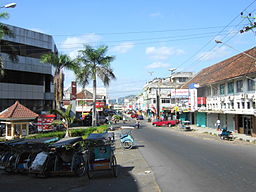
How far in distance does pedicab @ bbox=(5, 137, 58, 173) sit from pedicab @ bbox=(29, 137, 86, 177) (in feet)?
1.80

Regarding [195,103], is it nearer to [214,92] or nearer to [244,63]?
[214,92]

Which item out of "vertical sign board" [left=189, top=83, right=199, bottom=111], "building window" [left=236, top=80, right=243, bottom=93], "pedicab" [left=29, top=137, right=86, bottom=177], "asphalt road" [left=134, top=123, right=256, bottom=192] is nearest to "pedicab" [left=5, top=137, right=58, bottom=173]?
"pedicab" [left=29, top=137, right=86, bottom=177]

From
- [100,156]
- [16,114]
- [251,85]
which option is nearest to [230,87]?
[251,85]

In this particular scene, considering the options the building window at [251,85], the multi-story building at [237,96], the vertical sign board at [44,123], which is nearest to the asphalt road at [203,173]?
the multi-story building at [237,96]

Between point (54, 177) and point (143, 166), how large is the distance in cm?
391

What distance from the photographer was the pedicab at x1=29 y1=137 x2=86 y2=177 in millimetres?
9609

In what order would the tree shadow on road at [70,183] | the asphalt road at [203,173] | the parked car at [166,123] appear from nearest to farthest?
the asphalt road at [203,173]
the tree shadow on road at [70,183]
the parked car at [166,123]

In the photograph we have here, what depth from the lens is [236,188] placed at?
25.1 ft

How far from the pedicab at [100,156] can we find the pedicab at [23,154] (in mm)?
2116

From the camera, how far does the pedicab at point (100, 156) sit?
30.9ft

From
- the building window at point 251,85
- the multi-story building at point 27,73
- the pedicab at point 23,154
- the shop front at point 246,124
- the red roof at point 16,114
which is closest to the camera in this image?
the pedicab at point 23,154

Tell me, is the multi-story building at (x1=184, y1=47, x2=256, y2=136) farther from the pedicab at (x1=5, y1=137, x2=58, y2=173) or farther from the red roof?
the red roof

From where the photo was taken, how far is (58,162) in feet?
32.3

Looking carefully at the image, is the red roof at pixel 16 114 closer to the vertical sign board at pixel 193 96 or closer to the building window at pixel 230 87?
the building window at pixel 230 87
